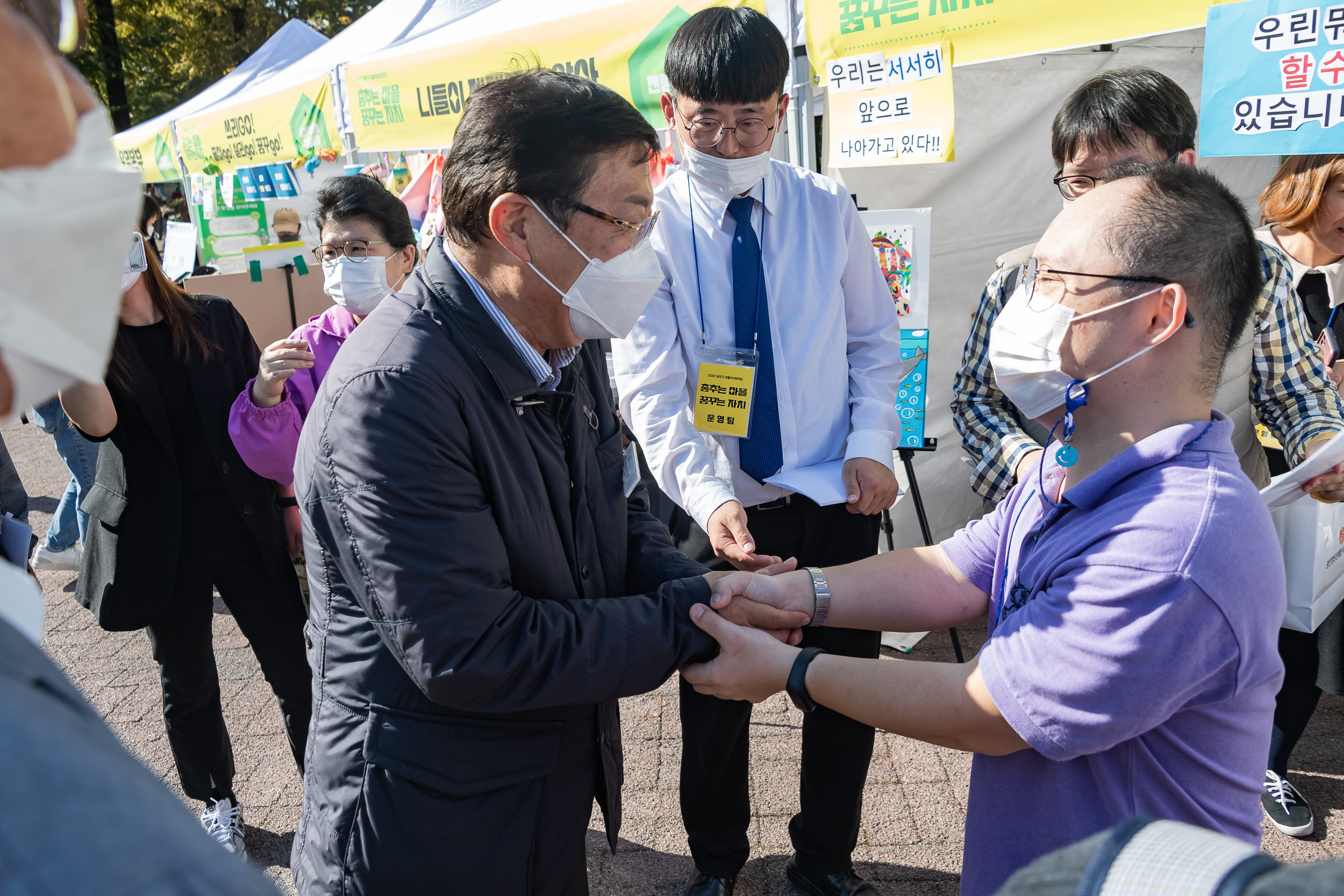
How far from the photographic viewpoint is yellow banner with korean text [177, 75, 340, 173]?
702 cm

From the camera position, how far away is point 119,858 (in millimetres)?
453

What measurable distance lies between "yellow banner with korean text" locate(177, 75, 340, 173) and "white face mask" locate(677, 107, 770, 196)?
5332mm

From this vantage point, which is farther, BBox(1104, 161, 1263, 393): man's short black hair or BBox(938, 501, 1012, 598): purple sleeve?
BBox(938, 501, 1012, 598): purple sleeve

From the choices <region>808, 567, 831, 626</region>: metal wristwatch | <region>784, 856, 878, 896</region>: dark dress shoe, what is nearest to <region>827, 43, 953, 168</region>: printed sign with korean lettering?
<region>808, 567, 831, 626</region>: metal wristwatch

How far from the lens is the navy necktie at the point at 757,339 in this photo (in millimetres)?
2549

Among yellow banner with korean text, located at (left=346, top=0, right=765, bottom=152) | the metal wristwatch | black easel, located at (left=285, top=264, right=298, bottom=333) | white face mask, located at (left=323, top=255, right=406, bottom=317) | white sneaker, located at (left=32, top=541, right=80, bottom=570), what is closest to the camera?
the metal wristwatch

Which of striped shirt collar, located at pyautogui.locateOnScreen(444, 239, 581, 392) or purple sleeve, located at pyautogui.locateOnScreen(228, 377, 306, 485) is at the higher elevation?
striped shirt collar, located at pyautogui.locateOnScreen(444, 239, 581, 392)

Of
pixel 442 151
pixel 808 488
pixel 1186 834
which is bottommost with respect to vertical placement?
pixel 808 488

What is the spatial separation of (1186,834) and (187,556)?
2.88m

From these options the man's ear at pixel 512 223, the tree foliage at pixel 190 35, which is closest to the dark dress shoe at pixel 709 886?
the man's ear at pixel 512 223

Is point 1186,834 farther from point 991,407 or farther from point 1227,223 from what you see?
point 991,407

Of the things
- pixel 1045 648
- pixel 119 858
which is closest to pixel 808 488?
pixel 1045 648

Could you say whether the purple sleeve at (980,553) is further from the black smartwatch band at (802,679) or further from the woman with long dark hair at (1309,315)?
the woman with long dark hair at (1309,315)

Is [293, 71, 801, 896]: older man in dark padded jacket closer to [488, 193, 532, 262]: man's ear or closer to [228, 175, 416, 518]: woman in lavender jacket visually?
[488, 193, 532, 262]: man's ear
